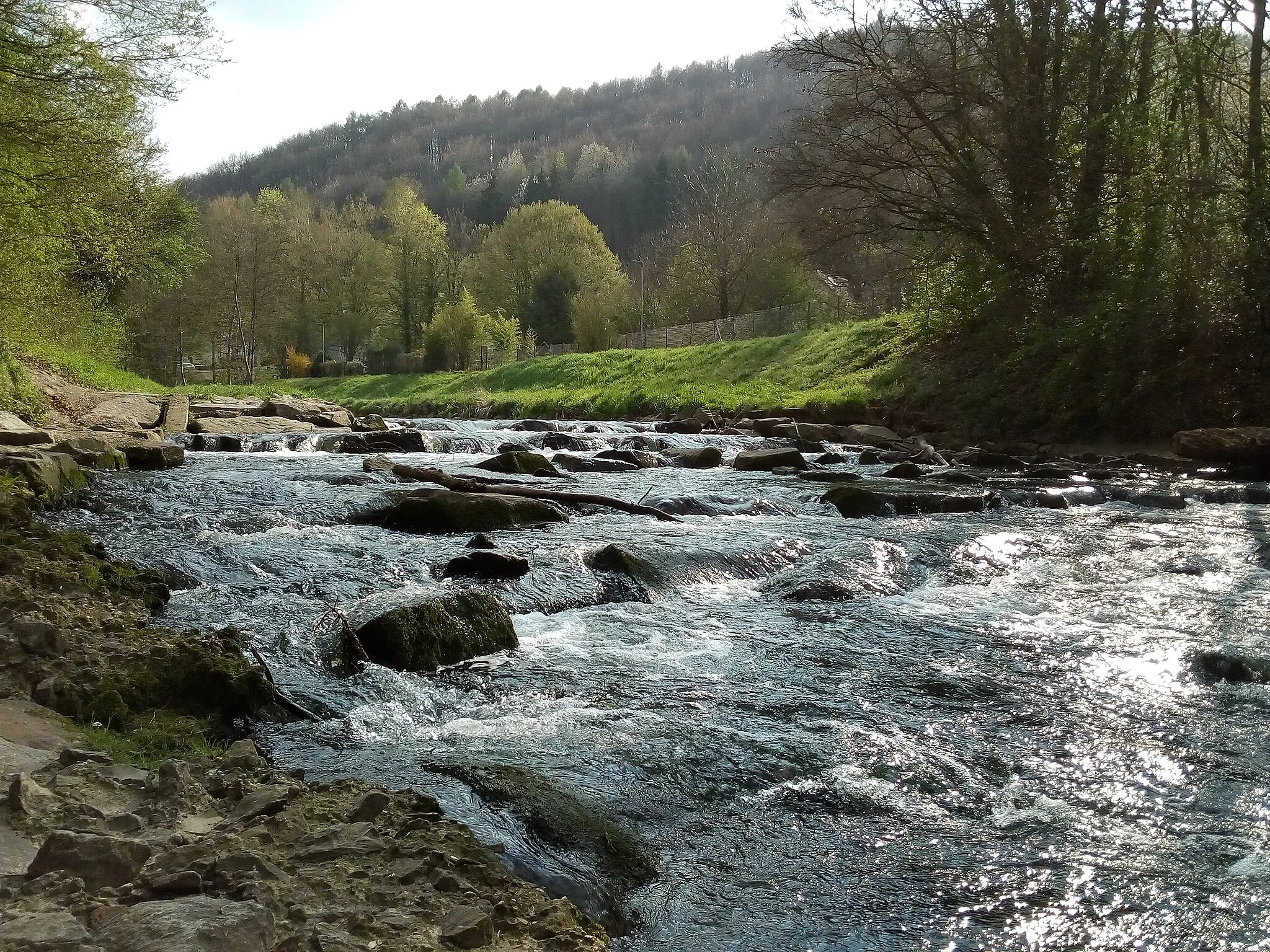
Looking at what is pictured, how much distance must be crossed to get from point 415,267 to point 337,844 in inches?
2459

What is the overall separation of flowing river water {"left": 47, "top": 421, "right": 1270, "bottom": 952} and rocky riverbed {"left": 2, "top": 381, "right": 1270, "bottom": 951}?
0.06 ft

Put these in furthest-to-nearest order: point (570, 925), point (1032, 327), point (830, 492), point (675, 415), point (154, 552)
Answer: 1. point (675, 415)
2. point (1032, 327)
3. point (830, 492)
4. point (154, 552)
5. point (570, 925)

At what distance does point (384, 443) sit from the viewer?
717 inches

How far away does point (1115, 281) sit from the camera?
1708 cm

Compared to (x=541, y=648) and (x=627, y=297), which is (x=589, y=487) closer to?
(x=541, y=648)

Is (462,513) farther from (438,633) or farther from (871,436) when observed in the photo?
(871,436)

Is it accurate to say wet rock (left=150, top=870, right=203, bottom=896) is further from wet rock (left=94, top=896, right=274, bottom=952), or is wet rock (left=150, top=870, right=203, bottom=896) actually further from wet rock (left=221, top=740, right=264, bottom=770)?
wet rock (left=221, top=740, right=264, bottom=770)

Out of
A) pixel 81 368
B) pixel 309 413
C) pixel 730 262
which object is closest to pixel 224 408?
pixel 309 413

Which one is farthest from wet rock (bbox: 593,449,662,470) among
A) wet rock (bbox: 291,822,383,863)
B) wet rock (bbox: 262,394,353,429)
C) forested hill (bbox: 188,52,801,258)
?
forested hill (bbox: 188,52,801,258)

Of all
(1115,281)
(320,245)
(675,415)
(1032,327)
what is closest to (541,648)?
(1115,281)

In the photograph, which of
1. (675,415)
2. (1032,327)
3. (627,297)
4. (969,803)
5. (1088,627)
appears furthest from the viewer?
(627,297)

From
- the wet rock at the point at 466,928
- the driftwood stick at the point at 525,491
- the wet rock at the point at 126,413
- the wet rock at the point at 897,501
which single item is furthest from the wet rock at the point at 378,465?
the wet rock at the point at 466,928

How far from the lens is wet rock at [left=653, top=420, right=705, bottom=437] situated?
22.4 metres

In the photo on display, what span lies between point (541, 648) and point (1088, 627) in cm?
373
